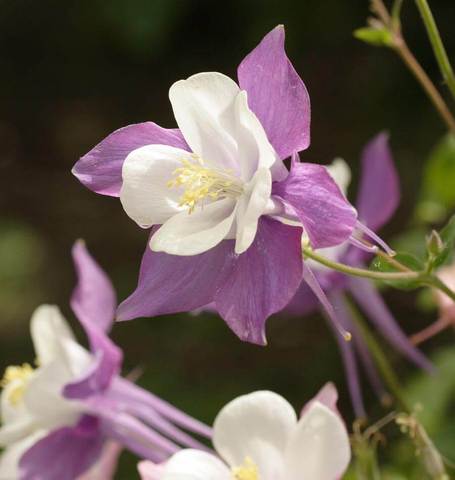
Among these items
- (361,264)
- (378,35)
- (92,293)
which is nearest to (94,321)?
(92,293)

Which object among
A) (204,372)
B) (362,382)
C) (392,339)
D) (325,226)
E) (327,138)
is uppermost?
(325,226)

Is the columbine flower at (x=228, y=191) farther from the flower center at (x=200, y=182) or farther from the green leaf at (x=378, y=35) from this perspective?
the green leaf at (x=378, y=35)

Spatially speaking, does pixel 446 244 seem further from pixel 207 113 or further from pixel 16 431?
pixel 16 431

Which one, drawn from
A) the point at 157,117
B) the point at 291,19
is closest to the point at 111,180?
the point at 291,19

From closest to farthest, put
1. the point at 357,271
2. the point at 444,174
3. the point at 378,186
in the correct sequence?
the point at 357,271 → the point at 378,186 → the point at 444,174

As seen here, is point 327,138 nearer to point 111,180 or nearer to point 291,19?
point 291,19
